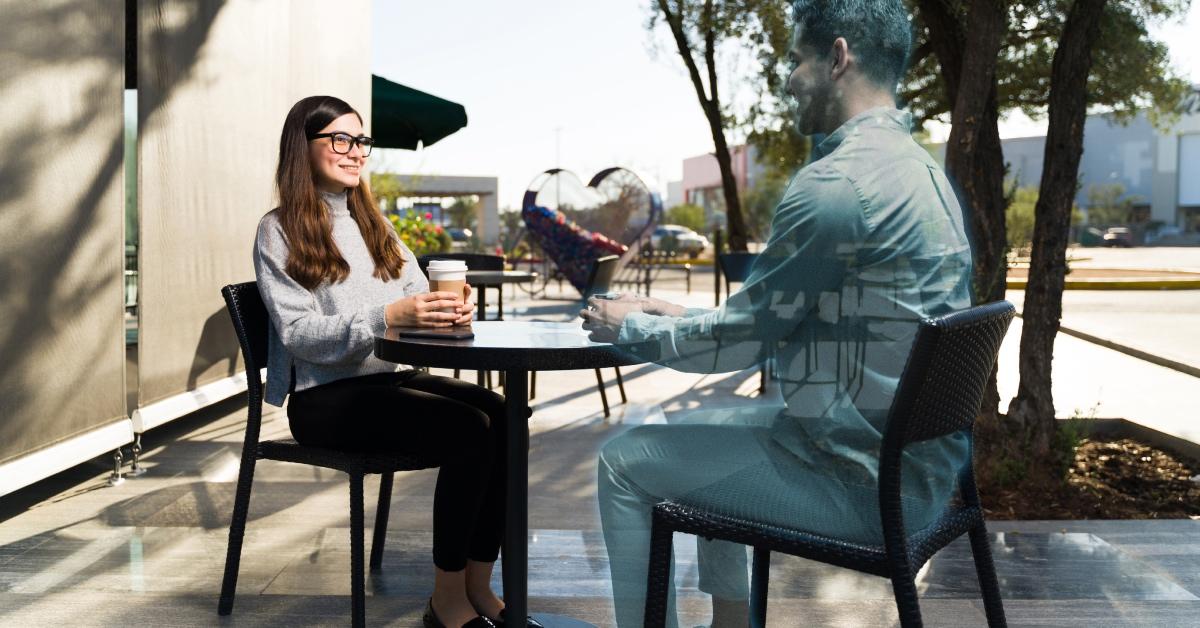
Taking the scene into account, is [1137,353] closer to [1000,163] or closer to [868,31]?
[1000,163]

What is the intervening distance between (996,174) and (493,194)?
150 feet

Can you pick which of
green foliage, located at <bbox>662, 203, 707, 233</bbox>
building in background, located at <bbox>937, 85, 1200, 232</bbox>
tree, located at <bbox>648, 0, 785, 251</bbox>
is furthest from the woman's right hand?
building in background, located at <bbox>937, 85, 1200, 232</bbox>

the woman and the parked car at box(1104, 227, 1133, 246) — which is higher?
the parked car at box(1104, 227, 1133, 246)

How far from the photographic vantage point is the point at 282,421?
5316 mm

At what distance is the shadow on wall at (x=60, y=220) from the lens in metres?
3.30

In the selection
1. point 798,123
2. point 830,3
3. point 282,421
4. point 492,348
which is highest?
point 830,3

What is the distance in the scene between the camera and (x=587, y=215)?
17.8 metres

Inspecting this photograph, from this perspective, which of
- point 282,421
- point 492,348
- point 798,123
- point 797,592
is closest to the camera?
point 798,123

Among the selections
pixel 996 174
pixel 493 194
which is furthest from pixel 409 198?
pixel 996 174

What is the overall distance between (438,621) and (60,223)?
2.08m

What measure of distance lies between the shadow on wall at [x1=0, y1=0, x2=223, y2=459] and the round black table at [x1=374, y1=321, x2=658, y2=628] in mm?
1750

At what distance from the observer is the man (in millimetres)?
1504

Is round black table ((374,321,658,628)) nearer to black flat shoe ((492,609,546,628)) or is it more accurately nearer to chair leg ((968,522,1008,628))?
black flat shoe ((492,609,546,628))

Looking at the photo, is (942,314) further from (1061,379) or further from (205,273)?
(1061,379)
